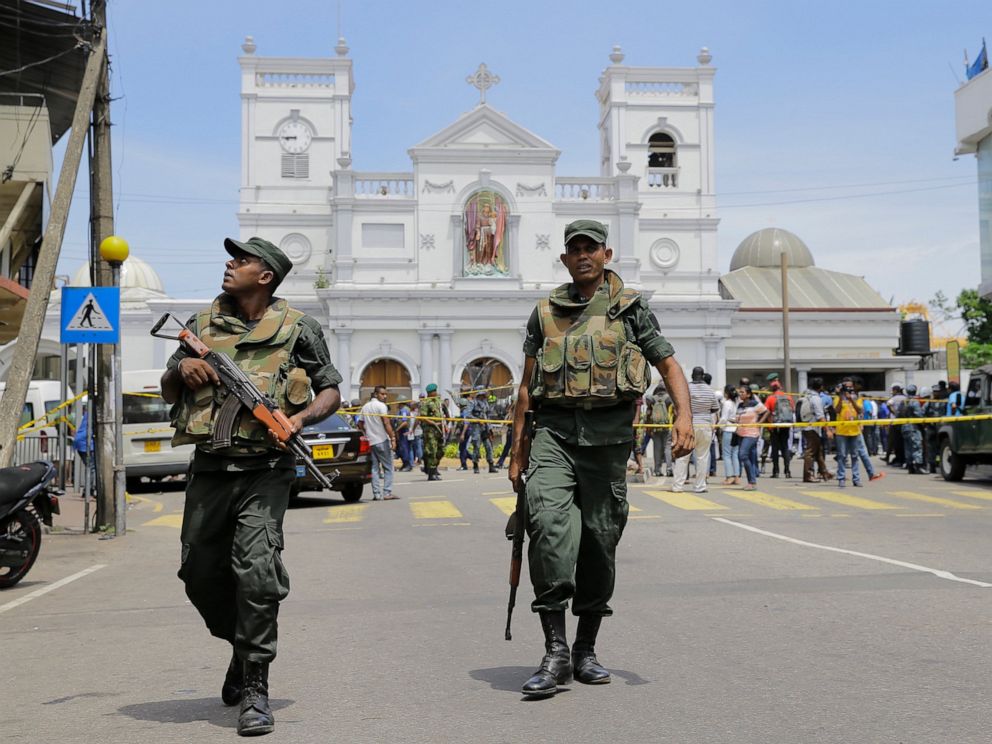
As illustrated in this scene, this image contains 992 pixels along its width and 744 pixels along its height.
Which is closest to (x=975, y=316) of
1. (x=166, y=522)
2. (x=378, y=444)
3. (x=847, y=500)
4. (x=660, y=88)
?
(x=660, y=88)

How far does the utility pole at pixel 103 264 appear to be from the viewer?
517 inches

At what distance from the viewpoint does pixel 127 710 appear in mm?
4996

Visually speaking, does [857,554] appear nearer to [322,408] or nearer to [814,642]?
[814,642]

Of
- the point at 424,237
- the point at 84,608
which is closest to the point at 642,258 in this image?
the point at 424,237

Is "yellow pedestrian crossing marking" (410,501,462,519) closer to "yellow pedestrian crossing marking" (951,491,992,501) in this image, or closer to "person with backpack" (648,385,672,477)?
"person with backpack" (648,385,672,477)

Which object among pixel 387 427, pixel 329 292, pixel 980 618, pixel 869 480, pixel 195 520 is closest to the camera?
pixel 195 520

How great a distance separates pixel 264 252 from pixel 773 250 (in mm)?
65584

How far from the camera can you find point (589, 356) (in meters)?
5.15

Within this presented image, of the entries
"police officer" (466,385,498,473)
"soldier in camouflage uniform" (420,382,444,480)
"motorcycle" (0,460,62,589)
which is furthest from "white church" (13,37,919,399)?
"motorcycle" (0,460,62,589)

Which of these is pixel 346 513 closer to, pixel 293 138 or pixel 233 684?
pixel 233 684

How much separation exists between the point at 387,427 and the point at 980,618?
40.7 ft

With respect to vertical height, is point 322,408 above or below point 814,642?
above

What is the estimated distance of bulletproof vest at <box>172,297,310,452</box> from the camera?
4.73m

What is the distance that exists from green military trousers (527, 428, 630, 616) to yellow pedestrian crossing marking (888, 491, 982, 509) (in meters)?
11.1
